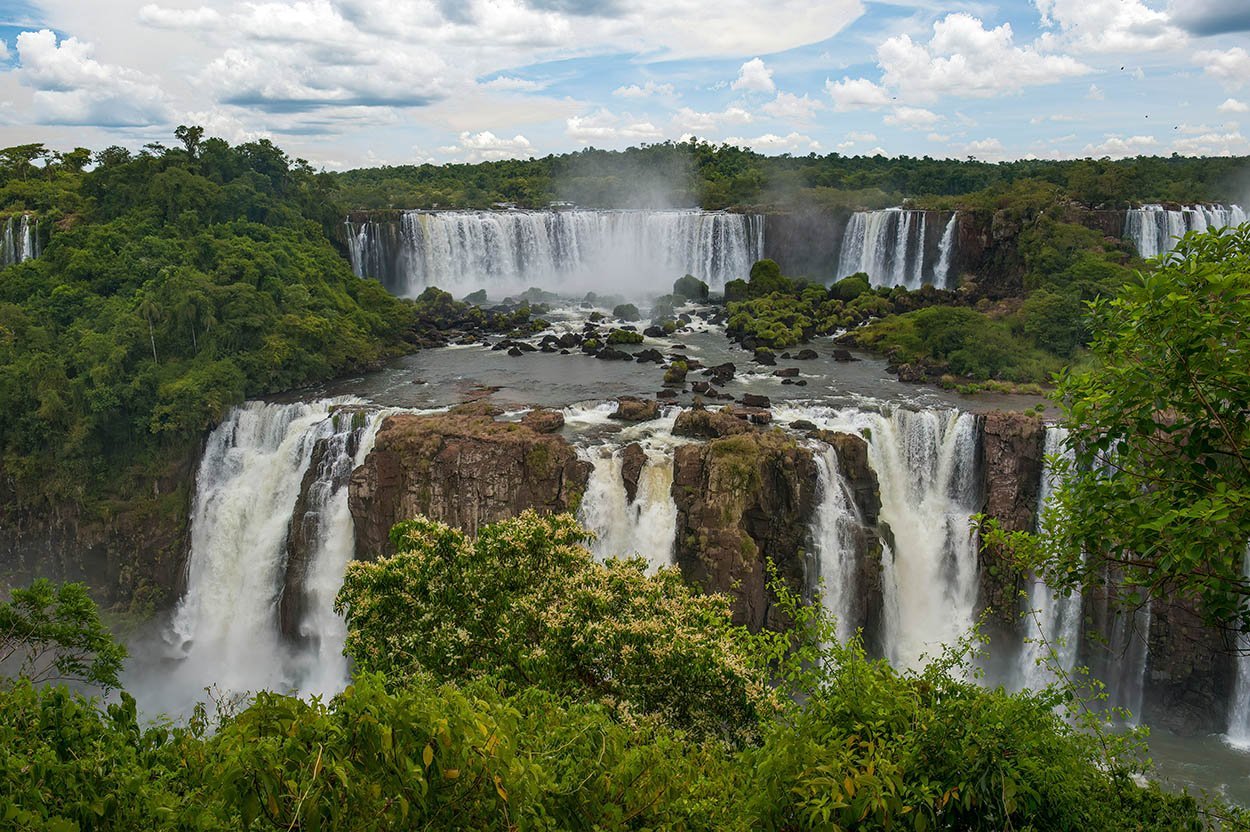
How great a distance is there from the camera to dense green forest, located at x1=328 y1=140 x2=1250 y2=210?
4322 centimetres

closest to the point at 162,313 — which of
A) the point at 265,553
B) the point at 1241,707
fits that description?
the point at 265,553

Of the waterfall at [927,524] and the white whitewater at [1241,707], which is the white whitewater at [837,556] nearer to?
the waterfall at [927,524]

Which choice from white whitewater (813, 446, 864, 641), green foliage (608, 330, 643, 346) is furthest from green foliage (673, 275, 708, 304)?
white whitewater (813, 446, 864, 641)

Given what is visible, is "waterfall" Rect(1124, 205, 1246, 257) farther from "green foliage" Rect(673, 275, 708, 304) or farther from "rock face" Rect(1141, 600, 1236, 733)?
"rock face" Rect(1141, 600, 1236, 733)

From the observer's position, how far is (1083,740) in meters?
7.43

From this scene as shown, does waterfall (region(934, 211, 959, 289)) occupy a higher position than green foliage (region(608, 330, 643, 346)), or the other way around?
waterfall (region(934, 211, 959, 289))

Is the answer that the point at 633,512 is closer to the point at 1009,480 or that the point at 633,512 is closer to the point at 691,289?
the point at 1009,480

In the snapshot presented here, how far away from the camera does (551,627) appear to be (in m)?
8.66

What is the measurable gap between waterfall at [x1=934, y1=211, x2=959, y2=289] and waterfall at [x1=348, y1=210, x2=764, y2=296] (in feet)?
29.7

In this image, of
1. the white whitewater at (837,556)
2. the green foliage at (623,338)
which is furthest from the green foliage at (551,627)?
the green foliage at (623,338)

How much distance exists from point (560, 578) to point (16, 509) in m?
23.5

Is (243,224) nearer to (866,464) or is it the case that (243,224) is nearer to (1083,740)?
(866,464)

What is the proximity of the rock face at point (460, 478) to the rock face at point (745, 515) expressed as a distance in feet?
8.22

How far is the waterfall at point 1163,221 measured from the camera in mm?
36625
